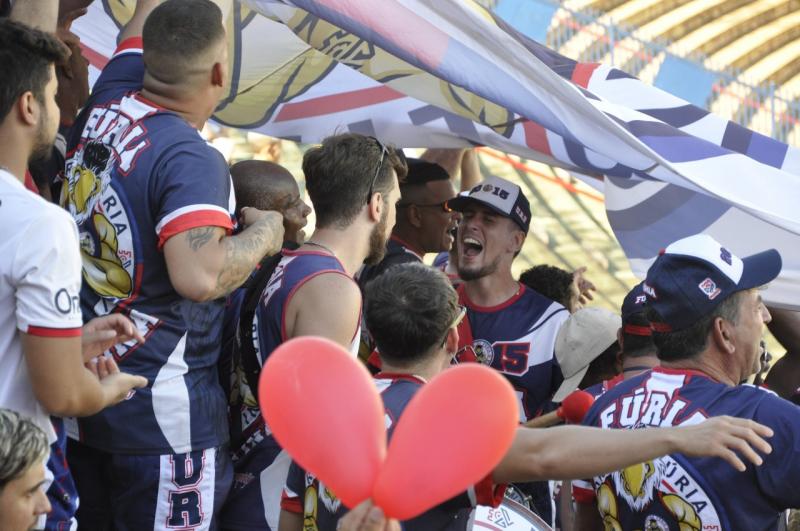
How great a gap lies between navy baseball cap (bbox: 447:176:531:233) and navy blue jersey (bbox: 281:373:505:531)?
2.15 meters

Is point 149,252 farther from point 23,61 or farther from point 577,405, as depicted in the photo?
point 577,405

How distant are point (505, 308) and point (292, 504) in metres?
1.83

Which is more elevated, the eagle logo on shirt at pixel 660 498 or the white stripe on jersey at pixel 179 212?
the white stripe on jersey at pixel 179 212

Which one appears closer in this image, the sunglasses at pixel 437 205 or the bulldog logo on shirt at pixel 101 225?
the bulldog logo on shirt at pixel 101 225

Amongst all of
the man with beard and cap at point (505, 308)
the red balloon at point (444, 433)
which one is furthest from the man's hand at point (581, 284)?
the red balloon at point (444, 433)

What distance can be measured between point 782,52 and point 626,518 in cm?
1509

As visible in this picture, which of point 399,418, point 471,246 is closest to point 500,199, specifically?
point 471,246

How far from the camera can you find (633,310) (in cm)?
422

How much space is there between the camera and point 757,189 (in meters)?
4.07

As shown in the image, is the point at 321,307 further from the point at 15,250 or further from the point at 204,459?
the point at 15,250

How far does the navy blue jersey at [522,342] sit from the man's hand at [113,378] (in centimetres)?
195

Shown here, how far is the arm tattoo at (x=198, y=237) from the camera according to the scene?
3.08 metres

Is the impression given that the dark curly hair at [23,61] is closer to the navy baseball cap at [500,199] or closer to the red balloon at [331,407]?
the red balloon at [331,407]

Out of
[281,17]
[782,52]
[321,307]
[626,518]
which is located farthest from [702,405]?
[782,52]
